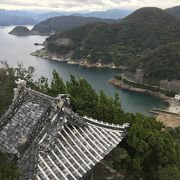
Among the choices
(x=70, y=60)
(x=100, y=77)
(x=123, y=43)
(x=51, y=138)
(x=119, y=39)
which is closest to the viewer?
(x=51, y=138)

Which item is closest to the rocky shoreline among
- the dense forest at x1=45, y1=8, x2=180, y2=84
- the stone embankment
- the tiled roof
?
the dense forest at x1=45, y1=8, x2=180, y2=84

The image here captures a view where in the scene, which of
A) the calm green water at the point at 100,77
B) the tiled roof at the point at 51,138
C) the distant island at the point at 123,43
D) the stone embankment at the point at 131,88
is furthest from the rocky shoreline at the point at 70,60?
the tiled roof at the point at 51,138

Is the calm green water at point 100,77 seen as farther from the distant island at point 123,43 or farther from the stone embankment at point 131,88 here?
the distant island at point 123,43

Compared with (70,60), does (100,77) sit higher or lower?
lower

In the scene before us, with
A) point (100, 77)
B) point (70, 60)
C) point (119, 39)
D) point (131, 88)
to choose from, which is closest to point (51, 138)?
point (131, 88)

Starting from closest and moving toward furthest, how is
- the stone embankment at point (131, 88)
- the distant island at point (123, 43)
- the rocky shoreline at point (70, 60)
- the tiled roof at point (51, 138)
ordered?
the tiled roof at point (51, 138)
the stone embankment at point (131, 88)
the distant island at point (123, 43)
the rocky shoreline at point (70, 60)

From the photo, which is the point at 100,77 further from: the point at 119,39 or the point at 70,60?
the point at 119,39

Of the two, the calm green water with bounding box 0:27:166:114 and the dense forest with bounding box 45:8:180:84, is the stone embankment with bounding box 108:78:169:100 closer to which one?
the calm green water with bounding box 0:27:166:114

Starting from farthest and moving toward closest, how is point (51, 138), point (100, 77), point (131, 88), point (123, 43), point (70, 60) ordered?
point (123, 43), point (70, 60), point (100, 77), point (131, 88), point (51, 138)

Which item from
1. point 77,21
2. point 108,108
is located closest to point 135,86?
point 108,108

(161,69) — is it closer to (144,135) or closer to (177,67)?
(177,67)

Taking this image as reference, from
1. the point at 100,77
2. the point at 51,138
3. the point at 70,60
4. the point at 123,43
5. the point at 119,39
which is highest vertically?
the point at 51,138
